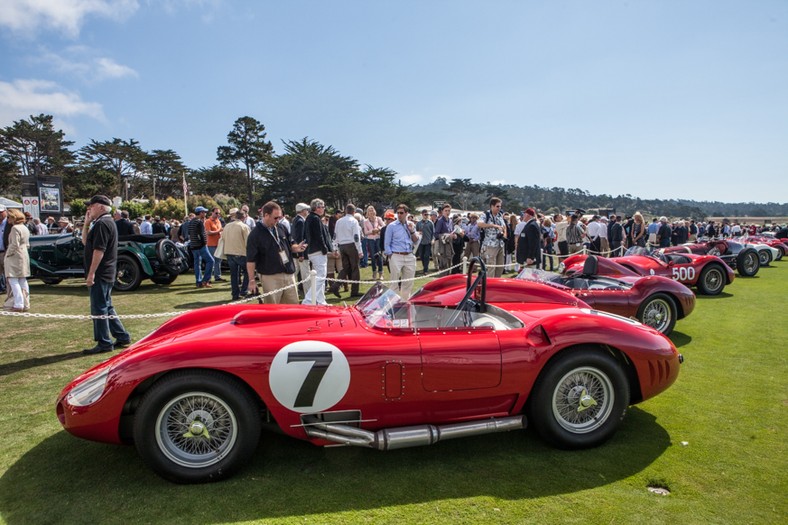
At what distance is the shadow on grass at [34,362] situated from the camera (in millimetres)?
5199

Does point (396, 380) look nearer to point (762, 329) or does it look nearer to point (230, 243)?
point (762, 329)

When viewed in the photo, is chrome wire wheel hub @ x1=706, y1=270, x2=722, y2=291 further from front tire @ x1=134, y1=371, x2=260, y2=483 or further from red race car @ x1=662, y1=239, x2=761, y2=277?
front tire @ x1=134, y1=371, x2=260, y2=483

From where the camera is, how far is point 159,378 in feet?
9.68

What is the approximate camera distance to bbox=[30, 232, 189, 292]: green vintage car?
421 inches

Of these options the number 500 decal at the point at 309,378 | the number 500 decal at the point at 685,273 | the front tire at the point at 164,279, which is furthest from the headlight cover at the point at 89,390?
Answer: the number 500 decal at the point at 685,273

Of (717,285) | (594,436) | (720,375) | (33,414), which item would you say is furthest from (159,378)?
(717,285)

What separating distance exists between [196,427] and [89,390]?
28.3 inches

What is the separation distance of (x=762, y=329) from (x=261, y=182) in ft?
183

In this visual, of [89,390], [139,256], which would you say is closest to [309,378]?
[89,390]

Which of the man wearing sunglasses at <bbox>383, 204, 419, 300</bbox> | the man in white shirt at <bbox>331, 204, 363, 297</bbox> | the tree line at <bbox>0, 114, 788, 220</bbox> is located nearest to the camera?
the man wearing sunglasses at <bbox>383, 204, 419, 300</bbox>

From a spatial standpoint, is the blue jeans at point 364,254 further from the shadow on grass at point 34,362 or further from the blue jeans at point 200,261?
the shadow on grass at point 34,362

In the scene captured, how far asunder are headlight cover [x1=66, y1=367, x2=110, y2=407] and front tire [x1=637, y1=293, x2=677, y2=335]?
6155mm

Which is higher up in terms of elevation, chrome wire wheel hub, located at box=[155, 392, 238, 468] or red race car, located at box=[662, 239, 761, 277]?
red race car, located at box=[662, 239, 761, 277]

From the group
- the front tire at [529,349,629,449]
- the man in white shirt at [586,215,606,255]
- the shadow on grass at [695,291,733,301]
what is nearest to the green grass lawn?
the front tire at [529,349,629,449]
